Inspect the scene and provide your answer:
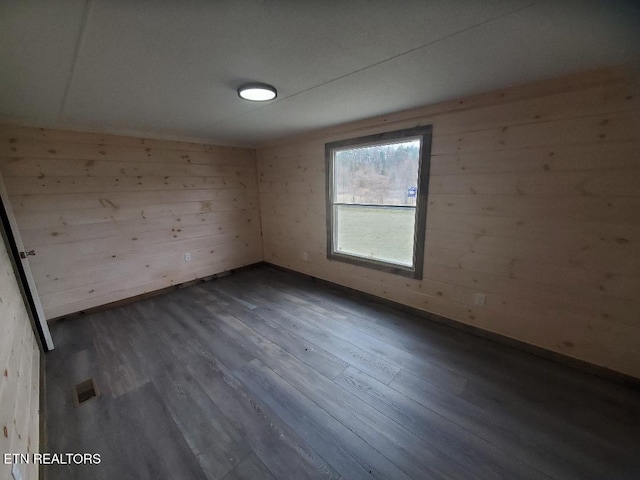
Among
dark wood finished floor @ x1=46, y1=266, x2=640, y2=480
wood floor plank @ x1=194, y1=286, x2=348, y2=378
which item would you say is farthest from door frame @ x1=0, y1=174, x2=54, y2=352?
wood floor plank @ x1=194, y1=286, x2=348, y2=378

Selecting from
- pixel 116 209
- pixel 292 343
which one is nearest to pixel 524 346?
pixel 292 343

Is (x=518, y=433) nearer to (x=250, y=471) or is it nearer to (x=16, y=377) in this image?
(x=250, y=471)

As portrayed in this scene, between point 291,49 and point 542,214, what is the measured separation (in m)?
2.06

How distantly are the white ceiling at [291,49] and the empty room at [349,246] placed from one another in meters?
0.01

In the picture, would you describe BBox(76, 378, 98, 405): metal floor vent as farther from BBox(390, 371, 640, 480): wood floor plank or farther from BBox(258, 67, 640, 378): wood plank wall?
BBox(258, 67, 640, 378): wood plank wall

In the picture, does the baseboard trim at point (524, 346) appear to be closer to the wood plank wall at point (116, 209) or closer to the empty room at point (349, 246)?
the empty room at point (349, 246)

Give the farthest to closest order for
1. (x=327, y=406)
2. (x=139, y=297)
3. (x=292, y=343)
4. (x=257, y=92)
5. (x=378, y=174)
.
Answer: (x=139, y=297) < (x=378, y=174) < (x=292, y=343) < (x=257, y=92) < (x=327, y=406)

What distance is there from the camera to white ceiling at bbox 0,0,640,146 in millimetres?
970

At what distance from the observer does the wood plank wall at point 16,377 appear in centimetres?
104

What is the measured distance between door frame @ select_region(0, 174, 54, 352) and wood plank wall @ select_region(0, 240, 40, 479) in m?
0.11

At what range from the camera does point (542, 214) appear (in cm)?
186

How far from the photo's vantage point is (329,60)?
1371 mm

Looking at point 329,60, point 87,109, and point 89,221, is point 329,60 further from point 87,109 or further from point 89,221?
point 89,221

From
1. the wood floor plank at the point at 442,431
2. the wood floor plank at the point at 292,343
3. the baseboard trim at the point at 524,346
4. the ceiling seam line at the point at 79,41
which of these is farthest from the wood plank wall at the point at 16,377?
the baseboard trim at the point at 524,346
